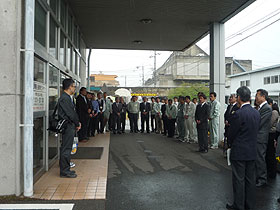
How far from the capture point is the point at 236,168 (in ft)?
12.4

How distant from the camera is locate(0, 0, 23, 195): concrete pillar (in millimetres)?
3982

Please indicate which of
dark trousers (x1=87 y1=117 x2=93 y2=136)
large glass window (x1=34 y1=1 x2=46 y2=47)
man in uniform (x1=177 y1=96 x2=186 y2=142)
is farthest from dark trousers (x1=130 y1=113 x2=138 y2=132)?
large glass window (x1=34 y1=1 x2=46 y2=47)

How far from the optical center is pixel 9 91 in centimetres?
399

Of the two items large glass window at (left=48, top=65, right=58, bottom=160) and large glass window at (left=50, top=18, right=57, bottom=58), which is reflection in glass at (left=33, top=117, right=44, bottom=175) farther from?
large glass window at (left=50, top=18, right=57, bottom=58)

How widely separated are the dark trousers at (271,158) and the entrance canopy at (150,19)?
4314mm

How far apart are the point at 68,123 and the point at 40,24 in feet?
6.96

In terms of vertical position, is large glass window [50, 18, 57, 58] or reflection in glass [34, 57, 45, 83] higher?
large glass window [50, 18, 57, 58]

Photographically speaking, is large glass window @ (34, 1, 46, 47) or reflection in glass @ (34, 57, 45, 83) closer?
reflection in glass @ (34, 57, 45, 83)

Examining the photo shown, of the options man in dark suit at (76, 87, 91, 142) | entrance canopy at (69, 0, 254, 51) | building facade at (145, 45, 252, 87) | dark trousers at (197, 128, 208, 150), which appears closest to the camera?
entrance canopy at (69, 0, 254, 51)

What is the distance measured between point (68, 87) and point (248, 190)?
3781 mm

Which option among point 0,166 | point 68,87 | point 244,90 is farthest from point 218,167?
point 0,166

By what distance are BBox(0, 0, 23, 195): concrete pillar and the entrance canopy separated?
413cm

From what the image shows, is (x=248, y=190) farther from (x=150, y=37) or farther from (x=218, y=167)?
(x=150, y=37)

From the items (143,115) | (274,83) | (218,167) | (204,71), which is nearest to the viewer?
(218,167)
